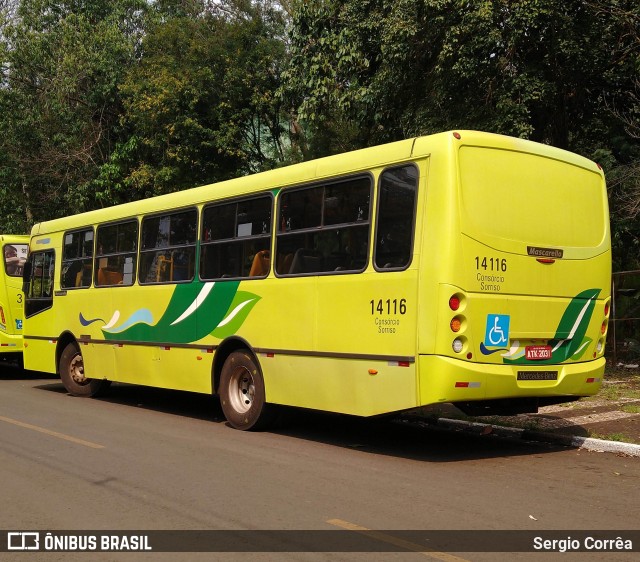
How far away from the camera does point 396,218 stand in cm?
813

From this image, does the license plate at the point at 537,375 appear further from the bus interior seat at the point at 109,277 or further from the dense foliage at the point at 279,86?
the bus interior seat at the point at 109,277

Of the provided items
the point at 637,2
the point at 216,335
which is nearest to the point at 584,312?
the point at 216,335

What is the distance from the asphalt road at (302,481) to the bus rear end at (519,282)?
80 cm

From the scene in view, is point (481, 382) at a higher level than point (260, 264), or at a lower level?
lower

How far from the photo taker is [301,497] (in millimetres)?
6629

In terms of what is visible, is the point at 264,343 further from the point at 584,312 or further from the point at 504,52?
the point at 504,52

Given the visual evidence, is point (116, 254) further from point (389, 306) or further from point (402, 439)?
point (389, 306)

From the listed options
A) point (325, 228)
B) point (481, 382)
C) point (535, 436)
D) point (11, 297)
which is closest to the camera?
point (481, 382)

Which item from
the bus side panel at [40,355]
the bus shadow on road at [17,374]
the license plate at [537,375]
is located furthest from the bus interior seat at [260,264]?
the bus shadow on road at [17,374]

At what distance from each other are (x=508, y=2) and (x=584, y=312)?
22.8 ft

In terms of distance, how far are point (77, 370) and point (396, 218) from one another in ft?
27.4

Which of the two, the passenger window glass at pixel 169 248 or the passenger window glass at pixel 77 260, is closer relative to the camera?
the passenger window glass at pixel 169 248

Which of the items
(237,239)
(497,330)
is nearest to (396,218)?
(497,330)

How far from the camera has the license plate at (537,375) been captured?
8078 mm
